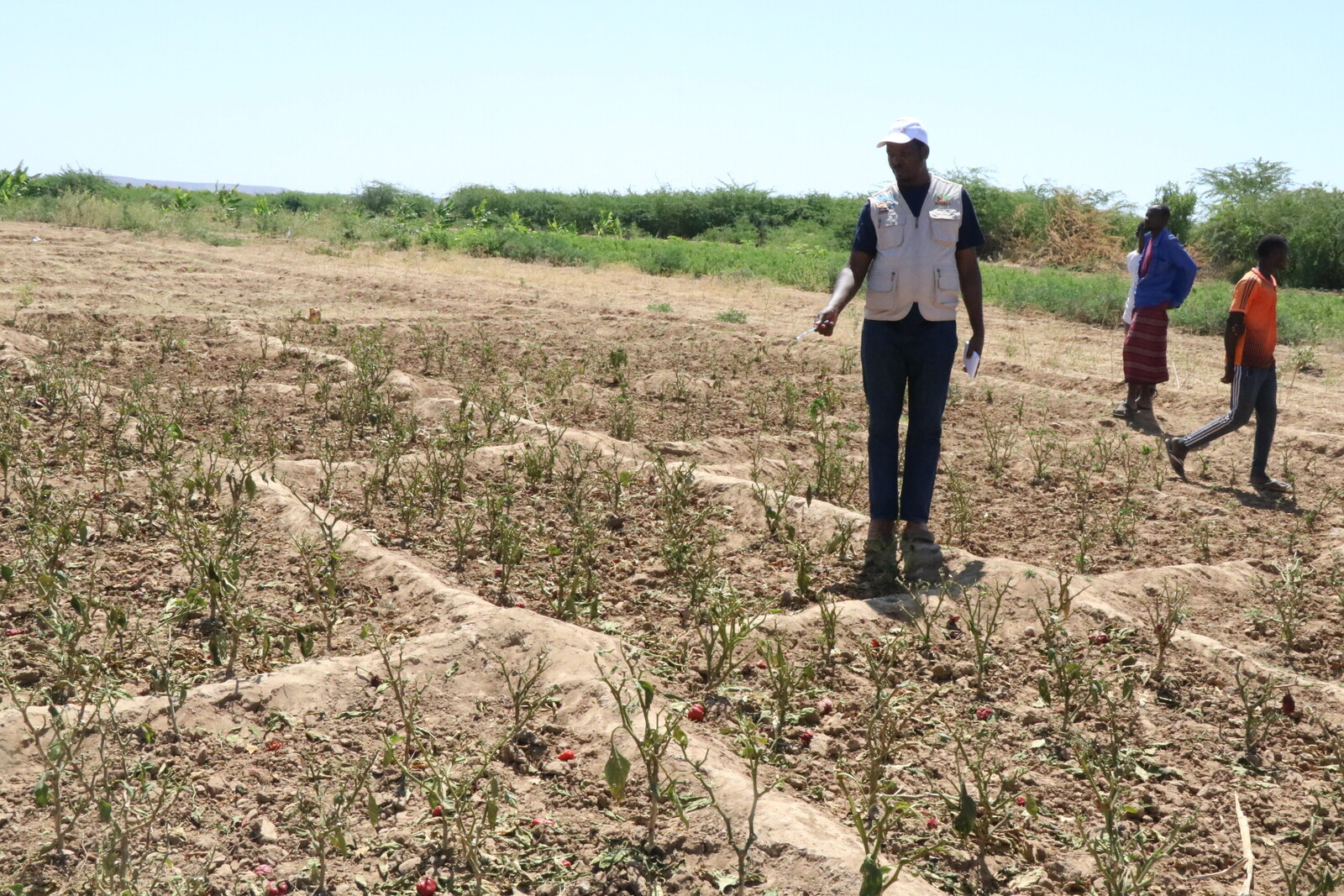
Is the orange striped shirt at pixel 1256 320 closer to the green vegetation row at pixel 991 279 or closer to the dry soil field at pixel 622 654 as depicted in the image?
the dry soil field at pixel 622 654

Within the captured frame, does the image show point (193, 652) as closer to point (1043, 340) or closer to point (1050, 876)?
point (1050, 876)

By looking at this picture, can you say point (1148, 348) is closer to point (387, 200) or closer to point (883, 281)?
point (883, 281)

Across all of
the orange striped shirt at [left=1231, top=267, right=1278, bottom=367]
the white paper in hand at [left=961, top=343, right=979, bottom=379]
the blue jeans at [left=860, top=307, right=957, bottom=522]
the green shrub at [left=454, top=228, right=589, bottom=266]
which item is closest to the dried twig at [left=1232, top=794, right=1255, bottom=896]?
the blue jeans at [left=860, top=307, right=957, bottom=522]

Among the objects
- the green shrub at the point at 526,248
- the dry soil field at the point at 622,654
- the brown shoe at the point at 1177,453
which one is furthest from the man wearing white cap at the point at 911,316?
the green shrub at the point at 526,248

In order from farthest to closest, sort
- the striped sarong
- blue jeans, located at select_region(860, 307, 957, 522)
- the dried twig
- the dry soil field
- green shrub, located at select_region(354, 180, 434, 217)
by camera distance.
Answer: green shrub, located at select_region(354, 180, 434, 217) < the striped sarong < blue jeans, located at select_region(860, 307, 957, 522) < the dry soil field < the dried twig

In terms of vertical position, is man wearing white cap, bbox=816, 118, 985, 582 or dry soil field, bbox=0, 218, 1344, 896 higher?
man wearing white cap, bbox=816, 118, 985, 582

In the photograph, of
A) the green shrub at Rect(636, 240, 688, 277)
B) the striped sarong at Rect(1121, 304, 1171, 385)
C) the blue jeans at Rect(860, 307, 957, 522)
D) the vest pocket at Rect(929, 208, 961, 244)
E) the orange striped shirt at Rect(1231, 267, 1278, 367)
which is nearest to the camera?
the vest pocket at Rect(929, 208, 961, 244)

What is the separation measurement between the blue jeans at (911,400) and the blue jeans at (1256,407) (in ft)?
7.61

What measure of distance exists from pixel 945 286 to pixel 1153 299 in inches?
145

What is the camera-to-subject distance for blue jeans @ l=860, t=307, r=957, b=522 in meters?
4.08

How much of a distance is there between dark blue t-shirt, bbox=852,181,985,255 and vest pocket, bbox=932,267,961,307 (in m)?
0.14

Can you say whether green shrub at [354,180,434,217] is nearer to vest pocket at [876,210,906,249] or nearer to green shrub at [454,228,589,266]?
green shrub at [454,228,589,266]

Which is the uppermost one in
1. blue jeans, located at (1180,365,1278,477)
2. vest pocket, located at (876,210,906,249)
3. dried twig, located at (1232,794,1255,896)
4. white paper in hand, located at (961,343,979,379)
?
vest pocket, located at (876,210,906,249)

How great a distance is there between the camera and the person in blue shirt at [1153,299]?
6.95 meters
